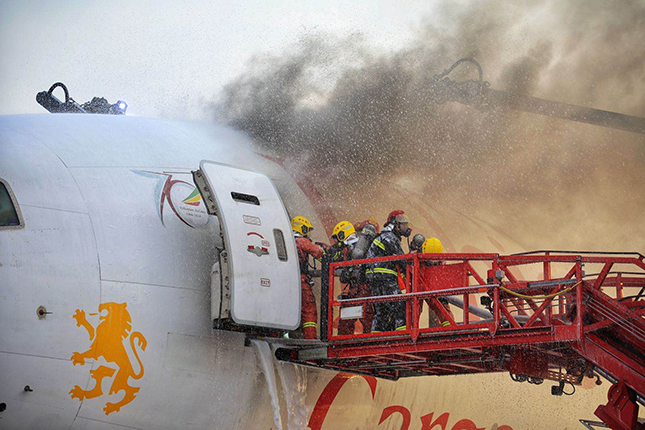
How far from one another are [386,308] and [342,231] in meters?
1.11

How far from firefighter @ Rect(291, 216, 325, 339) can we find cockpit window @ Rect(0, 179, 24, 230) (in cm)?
318

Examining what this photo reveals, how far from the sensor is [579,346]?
8523mm

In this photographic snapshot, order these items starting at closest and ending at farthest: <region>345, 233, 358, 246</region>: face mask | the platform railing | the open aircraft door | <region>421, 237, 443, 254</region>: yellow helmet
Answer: the open aircraft door → the platform railing → <region>345, 233, 358, 246</region>: face mask → <region>421, 237, 443, 254</region>: yellow helmet

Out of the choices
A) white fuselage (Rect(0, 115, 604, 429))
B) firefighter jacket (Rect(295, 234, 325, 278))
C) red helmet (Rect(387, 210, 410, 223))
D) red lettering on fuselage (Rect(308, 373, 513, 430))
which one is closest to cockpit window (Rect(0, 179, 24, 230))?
white fuselage (Rect(0, 115, 604, 429))

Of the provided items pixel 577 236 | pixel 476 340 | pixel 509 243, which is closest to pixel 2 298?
pixel 476 340

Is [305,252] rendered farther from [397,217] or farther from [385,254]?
[397,217]

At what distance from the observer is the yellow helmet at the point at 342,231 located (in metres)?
9.90

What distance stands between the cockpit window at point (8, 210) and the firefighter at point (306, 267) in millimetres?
3178

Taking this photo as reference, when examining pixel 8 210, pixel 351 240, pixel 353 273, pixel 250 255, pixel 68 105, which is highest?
pixel 68 105

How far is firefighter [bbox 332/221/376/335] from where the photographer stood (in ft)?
31.1

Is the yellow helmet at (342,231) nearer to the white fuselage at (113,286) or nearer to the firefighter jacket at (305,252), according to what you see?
the firefighter jacket at (305,252)

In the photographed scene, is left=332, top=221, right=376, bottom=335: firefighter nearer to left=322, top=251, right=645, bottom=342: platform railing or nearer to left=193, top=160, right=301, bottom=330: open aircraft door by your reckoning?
left=322, top=251, right=645, bottom=342: platform railing

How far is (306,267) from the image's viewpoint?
9.57 m

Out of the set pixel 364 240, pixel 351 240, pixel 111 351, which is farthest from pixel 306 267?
pixel 111 351
